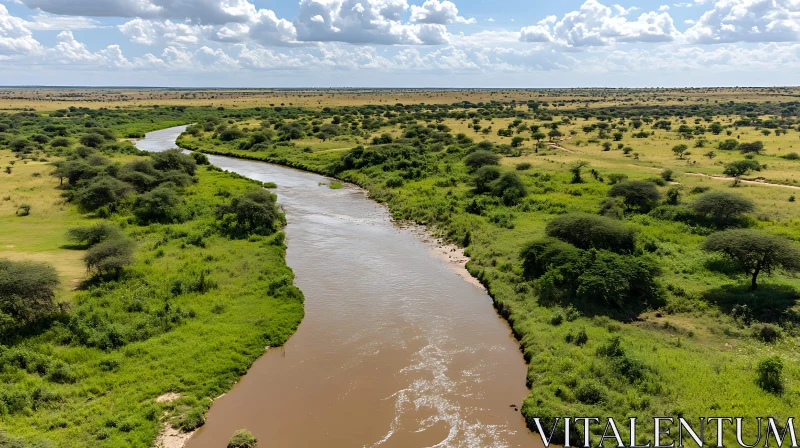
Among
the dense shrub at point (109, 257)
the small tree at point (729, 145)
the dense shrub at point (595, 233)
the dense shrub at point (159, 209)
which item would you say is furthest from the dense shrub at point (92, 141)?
the small tree at point (729, 145)

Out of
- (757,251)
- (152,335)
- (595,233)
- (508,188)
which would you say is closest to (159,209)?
(152,335)

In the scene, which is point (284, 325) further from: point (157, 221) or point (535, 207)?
point (535, 207)

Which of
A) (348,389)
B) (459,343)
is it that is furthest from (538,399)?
(348,389)

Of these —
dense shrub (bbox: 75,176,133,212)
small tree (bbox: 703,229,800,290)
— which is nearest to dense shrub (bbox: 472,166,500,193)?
small tree (bbox: 703,229,800,290)

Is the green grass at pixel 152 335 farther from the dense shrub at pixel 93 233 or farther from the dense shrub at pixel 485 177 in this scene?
the dense shrub at pixel 485 177

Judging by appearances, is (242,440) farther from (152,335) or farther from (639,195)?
(639,195)

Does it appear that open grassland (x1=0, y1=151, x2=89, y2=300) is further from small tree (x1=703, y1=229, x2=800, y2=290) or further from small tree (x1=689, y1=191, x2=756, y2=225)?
small tree (x1=689, y1=191, x2=756, y2=225)
